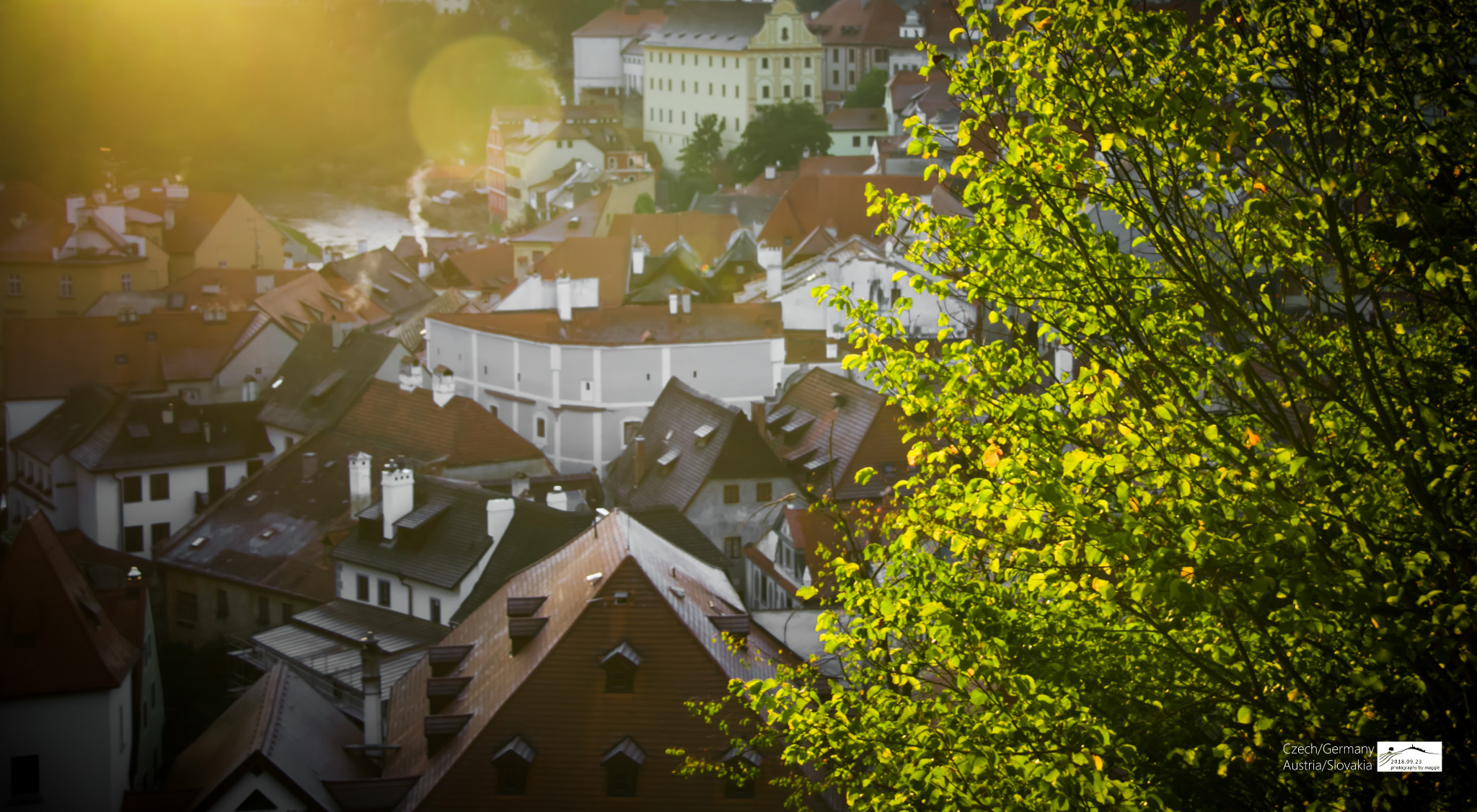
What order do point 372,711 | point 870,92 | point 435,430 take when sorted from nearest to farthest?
point 372,711 → point 435,430 → point 870,92

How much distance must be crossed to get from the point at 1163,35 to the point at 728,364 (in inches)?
1407

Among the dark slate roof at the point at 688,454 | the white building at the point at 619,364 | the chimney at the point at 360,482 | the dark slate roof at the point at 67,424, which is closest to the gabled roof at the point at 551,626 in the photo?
the dark slate roof at the point at 688,454

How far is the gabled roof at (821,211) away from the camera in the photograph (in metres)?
67.6

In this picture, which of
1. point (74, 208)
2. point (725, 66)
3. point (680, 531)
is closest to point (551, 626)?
point (680, 531)

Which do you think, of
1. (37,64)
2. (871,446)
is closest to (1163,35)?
(871,446)

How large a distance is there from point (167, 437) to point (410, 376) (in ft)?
27.1

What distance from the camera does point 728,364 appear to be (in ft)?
145

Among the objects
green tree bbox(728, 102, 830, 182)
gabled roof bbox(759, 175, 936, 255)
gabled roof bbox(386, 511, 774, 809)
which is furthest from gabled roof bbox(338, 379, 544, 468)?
green tree bbox(728, 102, 830, 182)

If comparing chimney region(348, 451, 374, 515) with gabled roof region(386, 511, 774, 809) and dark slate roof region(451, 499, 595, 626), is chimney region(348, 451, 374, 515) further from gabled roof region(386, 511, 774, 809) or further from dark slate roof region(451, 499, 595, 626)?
gabled roof region(386, 511, 774, 809)

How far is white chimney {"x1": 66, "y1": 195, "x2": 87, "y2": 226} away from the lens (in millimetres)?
64312

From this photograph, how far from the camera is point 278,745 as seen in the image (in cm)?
1941

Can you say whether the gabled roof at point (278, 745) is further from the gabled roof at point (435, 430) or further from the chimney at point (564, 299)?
the chimney at point (564, 299)

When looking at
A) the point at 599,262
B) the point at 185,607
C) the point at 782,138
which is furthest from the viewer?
the point at 782,138

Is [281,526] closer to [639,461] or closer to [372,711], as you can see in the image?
[639,461]
